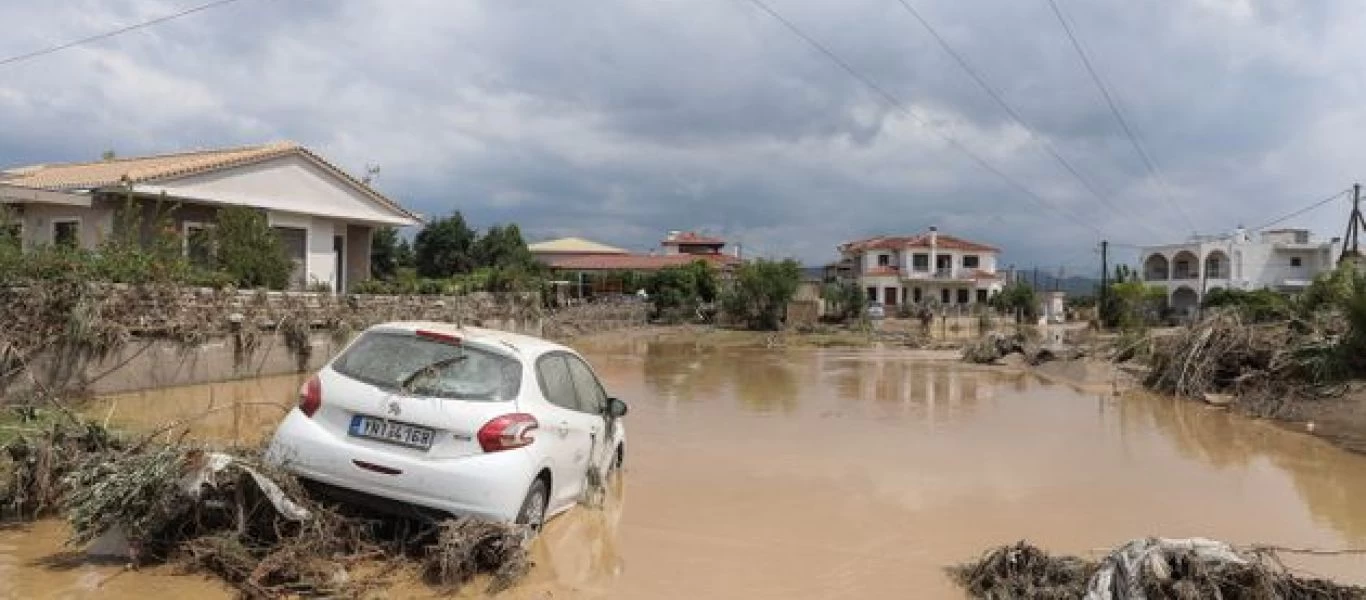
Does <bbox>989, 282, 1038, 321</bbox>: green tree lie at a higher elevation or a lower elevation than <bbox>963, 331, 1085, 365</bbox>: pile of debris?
higher

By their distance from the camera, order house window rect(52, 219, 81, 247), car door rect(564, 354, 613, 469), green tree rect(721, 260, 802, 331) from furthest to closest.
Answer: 1. green tree rect(721, 260, 802, 331)
2. house window rect(52, 219, 81, 247)
3. car door rect(564, 354, 613, 469)

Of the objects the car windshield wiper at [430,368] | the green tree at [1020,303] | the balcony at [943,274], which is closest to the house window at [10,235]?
the car windshield wiper at [430,368]

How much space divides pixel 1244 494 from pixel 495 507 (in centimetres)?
938

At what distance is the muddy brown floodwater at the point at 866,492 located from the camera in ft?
21.6

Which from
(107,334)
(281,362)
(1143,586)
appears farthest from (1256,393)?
(107,334)

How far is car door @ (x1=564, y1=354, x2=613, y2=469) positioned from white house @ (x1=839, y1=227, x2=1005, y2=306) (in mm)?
68891

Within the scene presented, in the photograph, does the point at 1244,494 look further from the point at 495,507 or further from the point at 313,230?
the point at 313,230

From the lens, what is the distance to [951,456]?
523 inches

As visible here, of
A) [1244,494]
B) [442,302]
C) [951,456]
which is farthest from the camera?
[442,302]

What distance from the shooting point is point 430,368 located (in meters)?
6.55

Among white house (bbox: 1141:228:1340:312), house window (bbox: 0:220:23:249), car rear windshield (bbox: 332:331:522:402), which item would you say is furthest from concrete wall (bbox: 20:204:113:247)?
white house (bbox: 1141:228:1340:312)

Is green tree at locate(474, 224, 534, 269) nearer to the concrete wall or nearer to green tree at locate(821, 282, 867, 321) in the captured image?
green tree at locate(821, 282, 867, 321)

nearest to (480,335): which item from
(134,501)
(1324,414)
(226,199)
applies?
(134,501)

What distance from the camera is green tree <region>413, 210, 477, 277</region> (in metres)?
61.4
